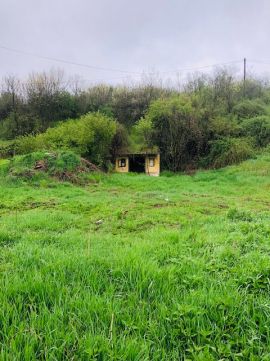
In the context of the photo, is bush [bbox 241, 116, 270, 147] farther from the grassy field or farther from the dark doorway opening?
the grassy field

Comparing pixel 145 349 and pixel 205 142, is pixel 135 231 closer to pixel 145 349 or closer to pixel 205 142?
pixel 145 349

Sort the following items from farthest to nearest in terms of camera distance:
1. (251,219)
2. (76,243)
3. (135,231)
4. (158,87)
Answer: (158,87) < (251,219) < (135,231) < (76,243)

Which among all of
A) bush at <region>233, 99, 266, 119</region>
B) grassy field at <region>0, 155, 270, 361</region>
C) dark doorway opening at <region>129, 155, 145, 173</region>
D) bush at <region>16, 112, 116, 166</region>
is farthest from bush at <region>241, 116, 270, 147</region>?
grassy field at <region>0, 155, 270, 361</region>

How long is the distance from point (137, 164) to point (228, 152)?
6850 millimetres

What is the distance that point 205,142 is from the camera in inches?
861

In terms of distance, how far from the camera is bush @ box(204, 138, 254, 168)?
19906 mm

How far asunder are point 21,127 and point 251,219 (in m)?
25.9

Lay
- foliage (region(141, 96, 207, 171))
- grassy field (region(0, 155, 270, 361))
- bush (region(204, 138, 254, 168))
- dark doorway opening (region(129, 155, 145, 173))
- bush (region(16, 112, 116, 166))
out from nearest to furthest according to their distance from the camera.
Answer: grassy field (region(0, 155, 270, 361))
bush (region(16, 112, 116, 166))
bush (region(204, 138, 254, 168))
foliage (region(141, 96, 207, 171))
dark doorway opening (region(129, 155, 145, 173))

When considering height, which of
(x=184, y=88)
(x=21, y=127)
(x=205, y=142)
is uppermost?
(x=184, y=88)

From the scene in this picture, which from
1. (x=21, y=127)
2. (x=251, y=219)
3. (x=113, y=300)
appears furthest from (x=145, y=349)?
(x=21, y=127)

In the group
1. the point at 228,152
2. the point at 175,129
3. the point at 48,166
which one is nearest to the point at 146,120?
the point at 175,129

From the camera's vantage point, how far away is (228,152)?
792 inches

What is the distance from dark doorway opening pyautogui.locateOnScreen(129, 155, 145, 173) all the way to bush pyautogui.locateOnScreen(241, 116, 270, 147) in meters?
8.39

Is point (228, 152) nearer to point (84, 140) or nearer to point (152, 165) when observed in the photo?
point (152, 165)
